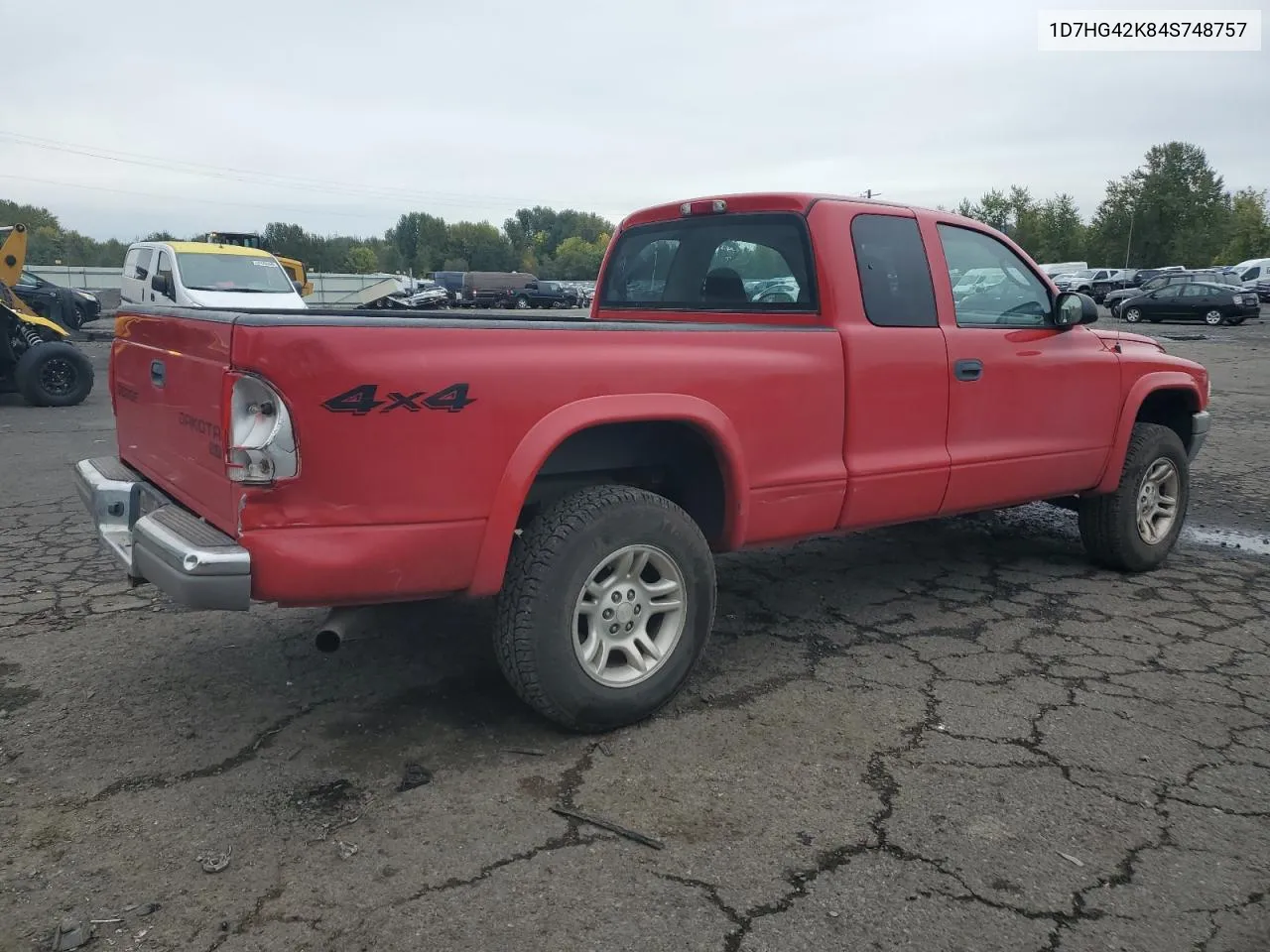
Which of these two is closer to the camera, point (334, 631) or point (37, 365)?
point (334, 631)

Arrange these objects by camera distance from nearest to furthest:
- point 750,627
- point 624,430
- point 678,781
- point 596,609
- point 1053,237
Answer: point 678,781
point 596,609
point 624,430
point 750,627
point 1053,237

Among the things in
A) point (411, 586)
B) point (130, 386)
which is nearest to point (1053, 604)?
point (411, 586)

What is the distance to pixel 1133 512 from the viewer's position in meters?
5.14

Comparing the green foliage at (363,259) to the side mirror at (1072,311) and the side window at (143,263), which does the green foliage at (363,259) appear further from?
the side mirror at (1072,311)

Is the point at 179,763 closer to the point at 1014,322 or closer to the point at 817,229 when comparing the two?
the point at 817,229

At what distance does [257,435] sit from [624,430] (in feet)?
4.20

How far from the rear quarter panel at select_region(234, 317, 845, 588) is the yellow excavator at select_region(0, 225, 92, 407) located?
405 inches

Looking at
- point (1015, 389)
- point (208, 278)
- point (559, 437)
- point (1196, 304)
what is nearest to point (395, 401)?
point (559, 437)

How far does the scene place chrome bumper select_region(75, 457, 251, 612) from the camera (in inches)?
103

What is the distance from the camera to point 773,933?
89.5 inches

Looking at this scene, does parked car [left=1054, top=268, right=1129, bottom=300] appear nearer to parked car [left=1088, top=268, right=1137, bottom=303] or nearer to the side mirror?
parked car [left=1088, top=268, right=1137, bottom=303]

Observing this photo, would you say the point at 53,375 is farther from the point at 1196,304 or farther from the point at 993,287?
the point at 1196,304

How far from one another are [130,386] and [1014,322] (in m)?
3.83

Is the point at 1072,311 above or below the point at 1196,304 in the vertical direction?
below
